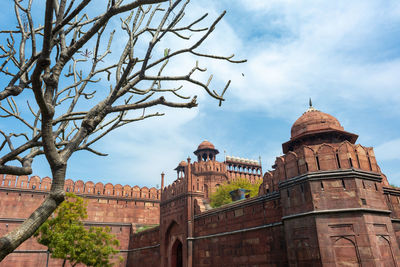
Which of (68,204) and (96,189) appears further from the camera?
(96,189)

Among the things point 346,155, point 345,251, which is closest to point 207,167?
point 346,155

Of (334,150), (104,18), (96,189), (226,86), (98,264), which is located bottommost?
(98,264)

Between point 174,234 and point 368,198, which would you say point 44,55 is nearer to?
point 368,198

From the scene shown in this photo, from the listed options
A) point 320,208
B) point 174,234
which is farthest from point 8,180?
point 320,208

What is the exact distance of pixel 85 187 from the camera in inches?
1065

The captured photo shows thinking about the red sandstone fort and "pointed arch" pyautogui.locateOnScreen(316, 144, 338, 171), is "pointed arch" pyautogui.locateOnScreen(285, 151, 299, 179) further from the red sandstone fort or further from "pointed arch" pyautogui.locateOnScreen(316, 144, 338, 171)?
"pointed arch" pyautogui.locateOnScreen(316, 144, 338, 171)

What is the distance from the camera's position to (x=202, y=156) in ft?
123

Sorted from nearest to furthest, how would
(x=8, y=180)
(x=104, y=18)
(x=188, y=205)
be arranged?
1. (x=104, y=18)
2. (x=188, y=205)
3. (x=8, y=180)

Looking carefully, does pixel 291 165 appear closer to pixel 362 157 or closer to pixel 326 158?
pixel 326 158

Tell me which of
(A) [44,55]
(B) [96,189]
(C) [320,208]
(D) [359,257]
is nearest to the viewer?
(A) [44,55]

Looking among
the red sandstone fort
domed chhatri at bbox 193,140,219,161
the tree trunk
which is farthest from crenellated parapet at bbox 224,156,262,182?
the tree trunk

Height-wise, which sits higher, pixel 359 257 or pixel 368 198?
pixel 368 198

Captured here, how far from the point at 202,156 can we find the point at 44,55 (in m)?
34.4

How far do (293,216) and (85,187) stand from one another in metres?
21.4
